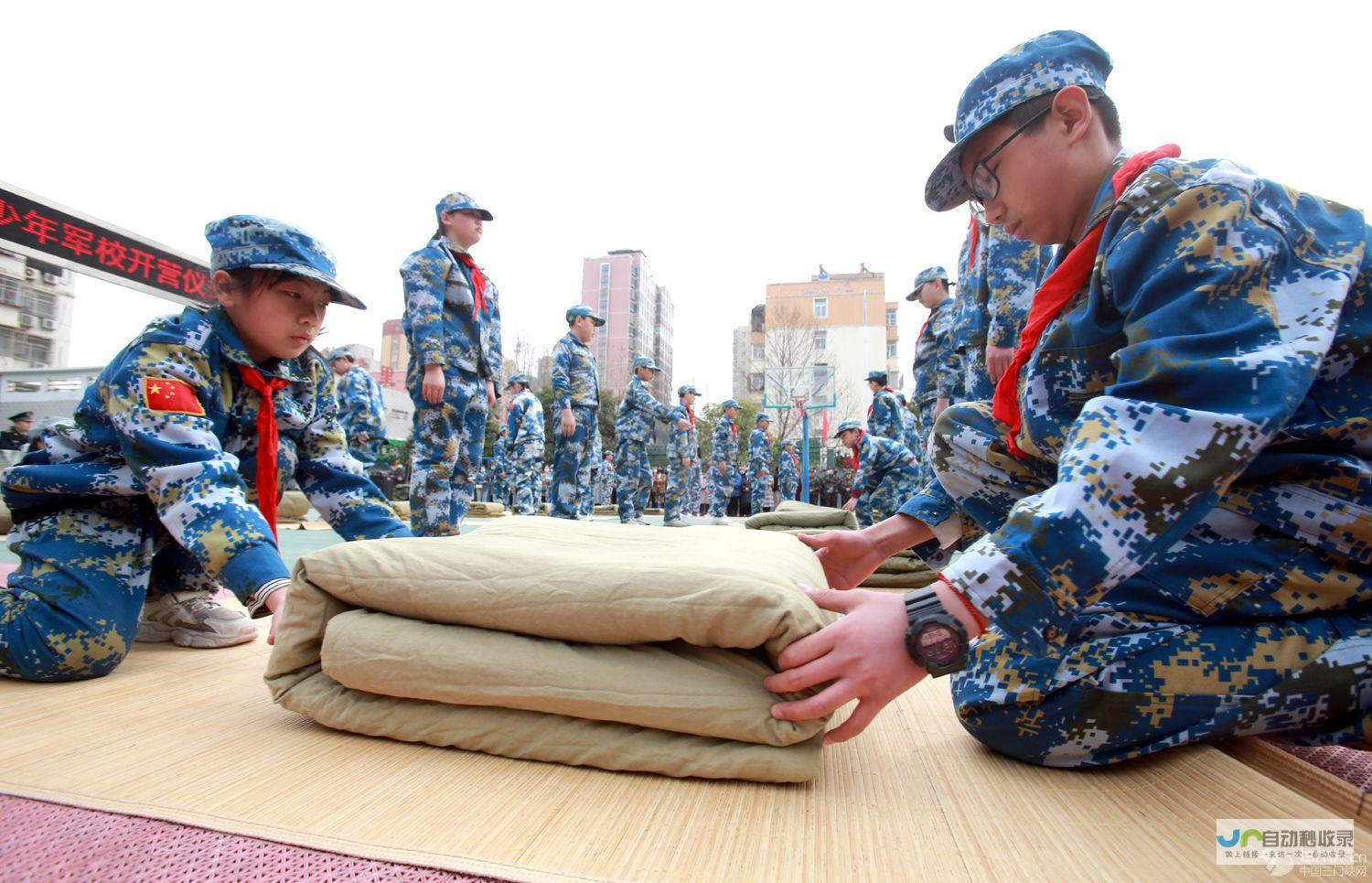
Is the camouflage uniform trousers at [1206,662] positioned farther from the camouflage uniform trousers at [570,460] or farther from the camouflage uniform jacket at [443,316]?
the camouflage uniform trousers at [570,460]

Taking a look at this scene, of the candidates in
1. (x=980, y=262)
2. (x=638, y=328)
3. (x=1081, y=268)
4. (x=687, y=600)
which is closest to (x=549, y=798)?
(x=687, y=600)

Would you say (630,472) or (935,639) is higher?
(630,472)

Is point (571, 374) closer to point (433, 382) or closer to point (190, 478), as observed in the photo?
point (433, 382)

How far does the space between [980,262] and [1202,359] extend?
274 cm

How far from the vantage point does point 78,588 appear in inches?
59.0

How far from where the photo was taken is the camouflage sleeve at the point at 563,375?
20.0ft

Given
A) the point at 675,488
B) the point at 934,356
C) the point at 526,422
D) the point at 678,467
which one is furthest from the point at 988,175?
the point at 526,422

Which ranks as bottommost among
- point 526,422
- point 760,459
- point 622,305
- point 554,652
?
point 554,652

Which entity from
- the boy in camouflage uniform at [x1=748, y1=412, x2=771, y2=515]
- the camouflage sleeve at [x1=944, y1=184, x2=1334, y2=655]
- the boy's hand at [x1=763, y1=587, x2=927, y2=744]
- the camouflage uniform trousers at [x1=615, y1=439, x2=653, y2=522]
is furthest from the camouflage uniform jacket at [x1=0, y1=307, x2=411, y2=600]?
the boy in camouflage uniform at [x1=748, y1=412, x2=771, y2=515]

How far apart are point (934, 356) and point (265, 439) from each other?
4.70m

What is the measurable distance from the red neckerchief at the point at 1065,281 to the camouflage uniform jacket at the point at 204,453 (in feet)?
4.77

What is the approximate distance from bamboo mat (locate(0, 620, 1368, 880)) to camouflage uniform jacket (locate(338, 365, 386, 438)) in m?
6.09

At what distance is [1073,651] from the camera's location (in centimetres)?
100

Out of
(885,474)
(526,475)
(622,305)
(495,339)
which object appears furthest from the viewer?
(622,305)
